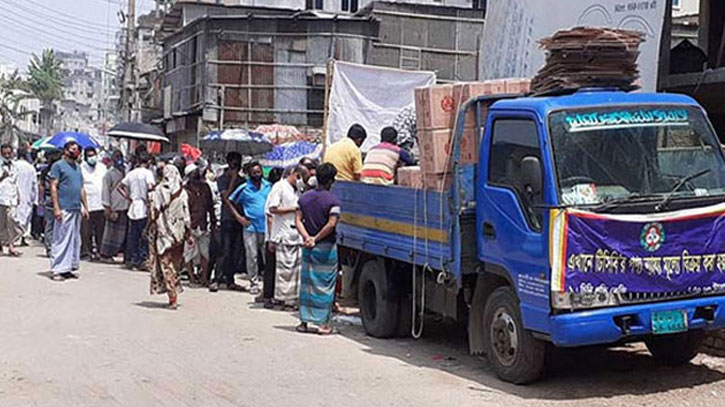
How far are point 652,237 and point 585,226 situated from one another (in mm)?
572

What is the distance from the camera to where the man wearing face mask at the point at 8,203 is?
1877cm

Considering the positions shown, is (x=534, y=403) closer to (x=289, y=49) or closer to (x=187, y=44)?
(x=289, y=49)

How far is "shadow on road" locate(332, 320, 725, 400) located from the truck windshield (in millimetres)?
1612

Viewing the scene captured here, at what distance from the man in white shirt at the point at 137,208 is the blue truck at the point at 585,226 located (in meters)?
8.96

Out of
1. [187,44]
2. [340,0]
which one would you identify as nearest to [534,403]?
[187,44]

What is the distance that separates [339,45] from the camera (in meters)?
34.3

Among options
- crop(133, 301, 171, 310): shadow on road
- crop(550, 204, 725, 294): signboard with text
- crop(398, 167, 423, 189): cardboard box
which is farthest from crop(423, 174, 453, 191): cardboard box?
crop(133, 301, 171, 310): shadow on road

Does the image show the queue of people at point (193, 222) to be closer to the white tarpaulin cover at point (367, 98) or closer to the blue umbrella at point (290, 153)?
the white tarpaulin cover at point (367, 98)

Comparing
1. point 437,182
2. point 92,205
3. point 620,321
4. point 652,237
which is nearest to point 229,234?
point 92,205

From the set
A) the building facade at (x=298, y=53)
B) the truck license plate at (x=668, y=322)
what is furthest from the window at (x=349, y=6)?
the truck license plate at (x=668, y=322)

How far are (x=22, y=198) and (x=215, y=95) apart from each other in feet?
47.3

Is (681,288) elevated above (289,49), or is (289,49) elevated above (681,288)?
(289,49)

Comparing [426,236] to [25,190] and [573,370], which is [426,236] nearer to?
[573,370]

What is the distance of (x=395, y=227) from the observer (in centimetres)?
1028
